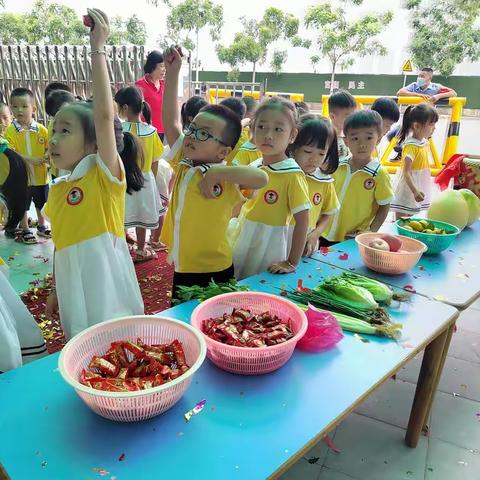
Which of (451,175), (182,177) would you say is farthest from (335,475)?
(451,175)

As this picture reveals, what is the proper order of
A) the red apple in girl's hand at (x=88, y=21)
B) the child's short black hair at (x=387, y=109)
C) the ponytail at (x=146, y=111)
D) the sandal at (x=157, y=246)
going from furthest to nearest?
the sandal at (x=157, y=246) → the ponytail at (x=146, y=111) → the child's short black hair at (x=387, y=109) → the red apple in girl's hand at (x=88, y=21)

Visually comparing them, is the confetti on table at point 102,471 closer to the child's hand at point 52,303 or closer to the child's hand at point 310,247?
the child's hand at point 52,303

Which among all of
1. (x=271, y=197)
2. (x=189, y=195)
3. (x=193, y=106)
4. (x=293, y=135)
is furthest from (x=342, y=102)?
(x=189, y=195)

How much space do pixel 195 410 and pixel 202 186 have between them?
3.44ft

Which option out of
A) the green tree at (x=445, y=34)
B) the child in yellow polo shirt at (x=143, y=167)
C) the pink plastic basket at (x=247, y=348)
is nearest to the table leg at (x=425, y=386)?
the pink plastic basket at (x=247, y=348)

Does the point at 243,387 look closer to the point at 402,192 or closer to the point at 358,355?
the point at 358,355

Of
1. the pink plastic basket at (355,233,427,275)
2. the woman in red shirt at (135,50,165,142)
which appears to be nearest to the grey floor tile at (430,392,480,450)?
the pink plastic basket at (355,233,427,275)

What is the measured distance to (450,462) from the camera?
1.83m

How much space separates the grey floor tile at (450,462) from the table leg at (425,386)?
10 centimetres

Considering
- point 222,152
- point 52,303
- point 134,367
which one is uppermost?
point 222,152

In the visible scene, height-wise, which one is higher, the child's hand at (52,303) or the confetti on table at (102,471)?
the confetti on table at (102,471)

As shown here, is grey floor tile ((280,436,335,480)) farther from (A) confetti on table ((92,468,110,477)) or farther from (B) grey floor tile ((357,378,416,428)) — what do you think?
(A) confetti on table ((92,468,110,477))

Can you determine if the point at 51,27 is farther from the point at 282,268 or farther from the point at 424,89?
the point at 282,268

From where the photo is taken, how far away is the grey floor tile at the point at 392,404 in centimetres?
210
